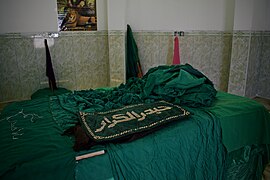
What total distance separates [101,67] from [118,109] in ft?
7.77

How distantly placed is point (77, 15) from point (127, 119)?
2589 millimetres

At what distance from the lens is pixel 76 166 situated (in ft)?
3.16

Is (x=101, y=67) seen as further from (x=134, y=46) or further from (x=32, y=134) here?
(x=32, y=134)

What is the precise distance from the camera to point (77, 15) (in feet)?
11.0

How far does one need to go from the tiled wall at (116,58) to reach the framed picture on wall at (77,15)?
10 cm

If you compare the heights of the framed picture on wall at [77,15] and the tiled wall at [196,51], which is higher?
the framed picture on wall at [77,15]

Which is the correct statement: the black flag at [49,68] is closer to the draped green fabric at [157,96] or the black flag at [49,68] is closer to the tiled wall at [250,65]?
the draped green fabric at [157,96]

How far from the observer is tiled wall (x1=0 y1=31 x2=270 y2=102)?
3.11m

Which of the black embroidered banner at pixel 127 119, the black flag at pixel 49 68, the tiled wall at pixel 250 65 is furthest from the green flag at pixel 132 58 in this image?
the black embroidered banner at pixel 127 119

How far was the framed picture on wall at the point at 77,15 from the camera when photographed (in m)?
3.26

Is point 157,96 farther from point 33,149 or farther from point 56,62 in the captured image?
point 56,62

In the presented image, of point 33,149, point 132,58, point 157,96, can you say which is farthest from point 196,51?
point 33,149

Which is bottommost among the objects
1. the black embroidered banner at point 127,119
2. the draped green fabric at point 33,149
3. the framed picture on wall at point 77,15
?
the draped green fabric at point 33,149

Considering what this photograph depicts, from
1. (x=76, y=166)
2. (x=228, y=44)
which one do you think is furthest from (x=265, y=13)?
(x=76, y=166)
